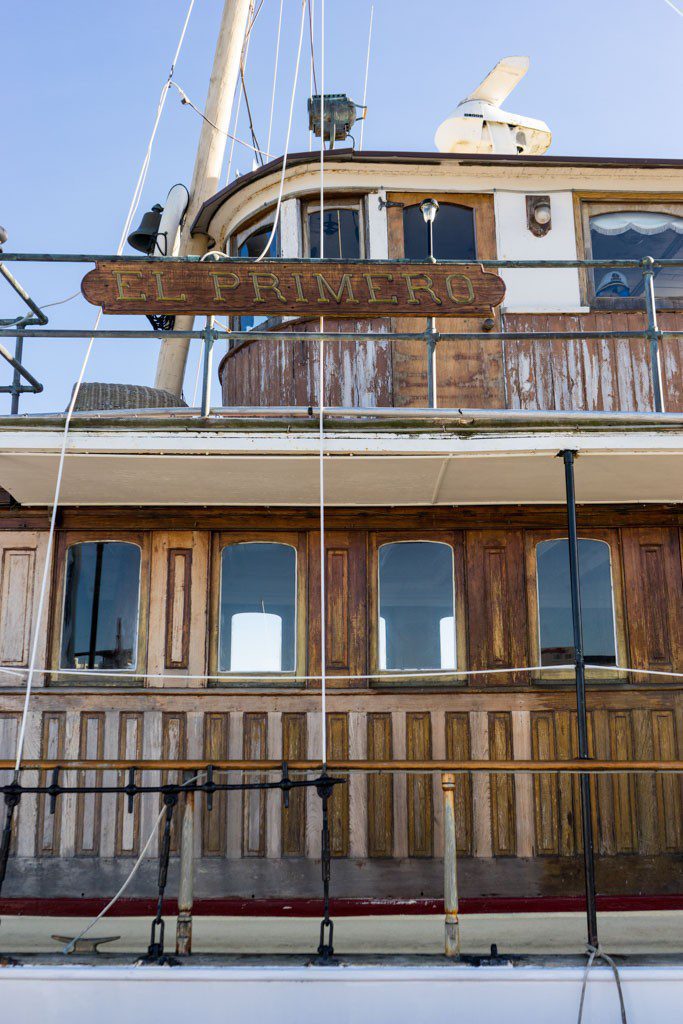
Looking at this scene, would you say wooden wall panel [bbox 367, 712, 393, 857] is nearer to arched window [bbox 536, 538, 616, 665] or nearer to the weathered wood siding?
arched window [bbox 536, 538, 616, 665]

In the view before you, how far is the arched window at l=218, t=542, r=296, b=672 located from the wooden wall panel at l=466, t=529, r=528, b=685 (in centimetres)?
148

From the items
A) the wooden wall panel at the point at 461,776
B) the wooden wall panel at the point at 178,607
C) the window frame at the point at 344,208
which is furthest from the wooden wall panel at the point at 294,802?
the window frame at the point at 344,208

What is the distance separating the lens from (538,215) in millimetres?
8688

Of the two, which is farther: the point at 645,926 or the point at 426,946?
the point at 645,926

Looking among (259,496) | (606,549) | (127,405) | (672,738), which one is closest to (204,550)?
(259,496)

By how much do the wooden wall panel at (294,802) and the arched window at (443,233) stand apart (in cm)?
432

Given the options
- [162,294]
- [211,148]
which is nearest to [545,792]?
[162,294]

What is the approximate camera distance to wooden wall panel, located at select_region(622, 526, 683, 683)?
7699 mm

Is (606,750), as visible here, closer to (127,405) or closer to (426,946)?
(426,946)

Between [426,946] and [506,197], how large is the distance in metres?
6.38

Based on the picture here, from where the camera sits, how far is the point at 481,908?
6.93 m

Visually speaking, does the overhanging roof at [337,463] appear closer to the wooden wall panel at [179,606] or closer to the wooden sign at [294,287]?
the wooden wall panel at [179,606]

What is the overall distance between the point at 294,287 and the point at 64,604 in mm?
3299

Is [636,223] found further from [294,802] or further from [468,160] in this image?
[294,802]
